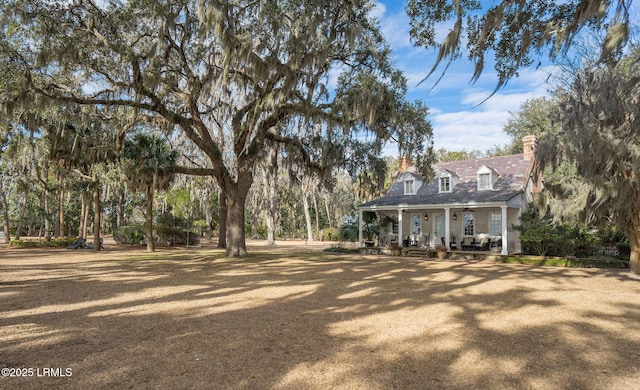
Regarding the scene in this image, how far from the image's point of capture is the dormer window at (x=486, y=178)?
19.8 meters

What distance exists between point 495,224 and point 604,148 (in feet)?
31.8

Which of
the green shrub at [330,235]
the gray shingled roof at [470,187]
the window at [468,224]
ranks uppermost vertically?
the gray shingled roof at [470,187]

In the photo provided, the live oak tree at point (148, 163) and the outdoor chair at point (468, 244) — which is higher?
the live oak tree at point (148, 163)

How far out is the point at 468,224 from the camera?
20.8m

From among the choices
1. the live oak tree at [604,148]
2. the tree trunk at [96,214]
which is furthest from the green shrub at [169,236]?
the live oak tree at [604,148]

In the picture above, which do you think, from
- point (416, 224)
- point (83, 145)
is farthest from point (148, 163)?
point (416, 224)

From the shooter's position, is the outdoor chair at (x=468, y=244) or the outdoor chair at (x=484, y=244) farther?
the outdoor chair at (x=468, y=244)

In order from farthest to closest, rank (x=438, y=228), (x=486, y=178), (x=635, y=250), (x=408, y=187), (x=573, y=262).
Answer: (x=408, y=187) → (x=438, y=228) → (x=486, y=178) → (x=573, y=262) → (x=635, y=250)

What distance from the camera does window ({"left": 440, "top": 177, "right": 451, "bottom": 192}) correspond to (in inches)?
843

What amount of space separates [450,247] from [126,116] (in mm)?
17075

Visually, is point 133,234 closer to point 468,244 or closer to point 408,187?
point 408,187

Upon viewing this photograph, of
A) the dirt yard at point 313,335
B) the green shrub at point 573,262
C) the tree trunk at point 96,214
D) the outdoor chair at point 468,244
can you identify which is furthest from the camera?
the tree trunk at point 96,214

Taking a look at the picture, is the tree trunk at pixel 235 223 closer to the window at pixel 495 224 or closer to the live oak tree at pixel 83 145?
the live oak tree at pixel 83 145

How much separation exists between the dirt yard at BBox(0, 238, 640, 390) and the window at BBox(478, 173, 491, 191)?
37.1ft
